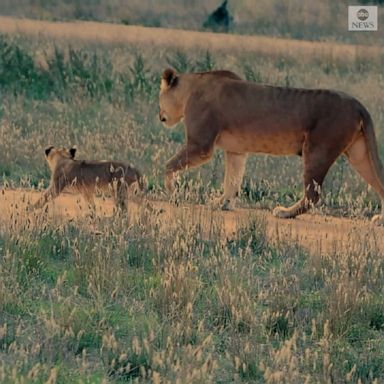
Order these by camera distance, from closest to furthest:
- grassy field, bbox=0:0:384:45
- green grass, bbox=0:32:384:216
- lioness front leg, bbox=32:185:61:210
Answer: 1. lioness front leg, bbox=32:185:61:210
2. green grass, bbox=0:32:384:216
3. grassy field, bbox=0:0:384:45

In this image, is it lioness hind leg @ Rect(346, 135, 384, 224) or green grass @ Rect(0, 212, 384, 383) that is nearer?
green grass @ Rect(0, 212, 384, 383)

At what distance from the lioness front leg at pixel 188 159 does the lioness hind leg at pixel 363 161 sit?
126 cm

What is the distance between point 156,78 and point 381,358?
13.1m

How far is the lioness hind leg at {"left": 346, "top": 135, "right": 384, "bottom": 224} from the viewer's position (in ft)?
38.6

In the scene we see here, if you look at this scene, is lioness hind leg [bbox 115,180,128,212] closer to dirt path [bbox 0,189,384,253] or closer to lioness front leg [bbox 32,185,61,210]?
dirt path [bbox 0,189,384,253]

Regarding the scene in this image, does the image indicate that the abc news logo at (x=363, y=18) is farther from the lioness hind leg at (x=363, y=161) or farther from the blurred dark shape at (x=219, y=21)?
the lioness hind leg at (x=363, y=161)

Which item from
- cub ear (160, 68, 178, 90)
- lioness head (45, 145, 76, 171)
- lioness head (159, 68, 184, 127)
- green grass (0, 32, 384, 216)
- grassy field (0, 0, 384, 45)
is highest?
cub ear (160, 68, 178, 90)

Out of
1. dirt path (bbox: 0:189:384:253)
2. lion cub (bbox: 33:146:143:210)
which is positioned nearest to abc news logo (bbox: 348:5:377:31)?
dirt path (bbox: 0:189:384:253)

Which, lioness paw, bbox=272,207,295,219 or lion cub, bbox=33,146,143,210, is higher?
lion cub, bbox=33,146,143,210

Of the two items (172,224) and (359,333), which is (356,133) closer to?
(172,224)

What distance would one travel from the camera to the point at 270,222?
447 inches

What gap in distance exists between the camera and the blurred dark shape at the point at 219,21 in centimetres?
3597

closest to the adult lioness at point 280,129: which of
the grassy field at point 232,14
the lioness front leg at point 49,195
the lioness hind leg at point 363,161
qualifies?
the lioness hind leg at point 363,161

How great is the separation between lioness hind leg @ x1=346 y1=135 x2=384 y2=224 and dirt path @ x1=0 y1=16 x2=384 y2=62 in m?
14.3
